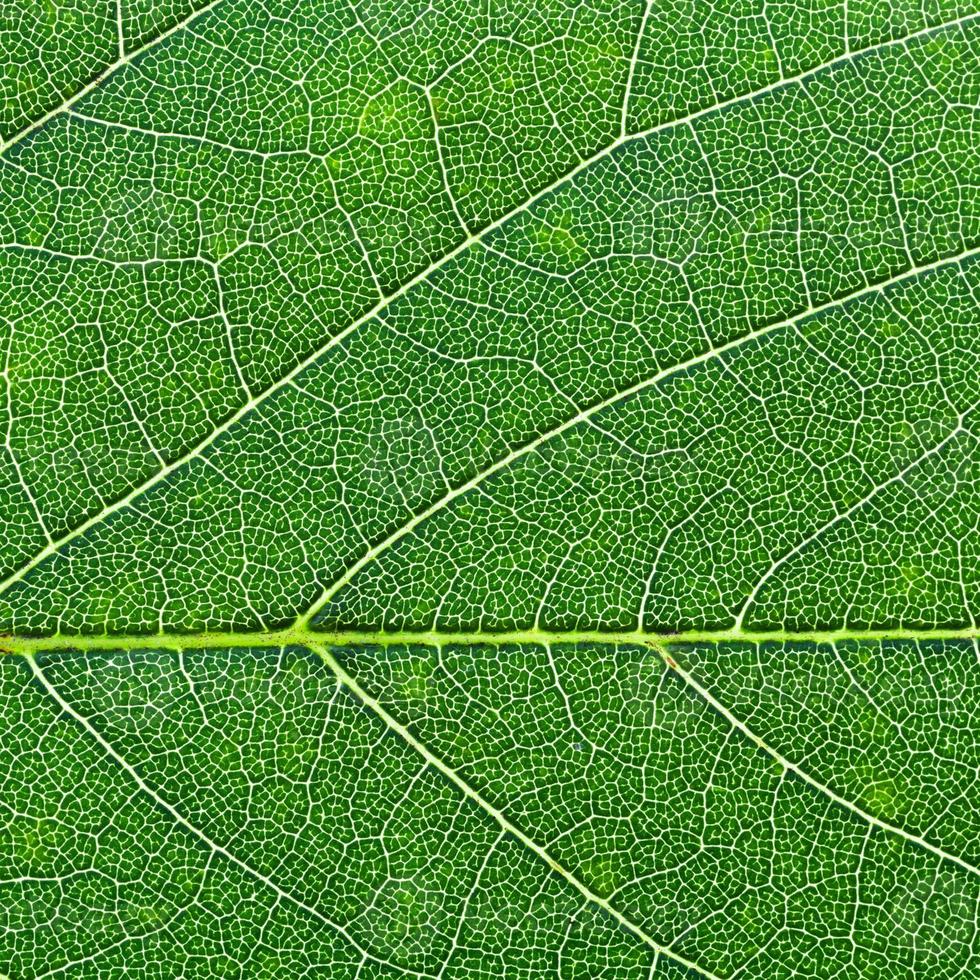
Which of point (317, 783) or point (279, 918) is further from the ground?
point (317, 783)

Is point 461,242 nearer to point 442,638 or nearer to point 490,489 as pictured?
point 490,489

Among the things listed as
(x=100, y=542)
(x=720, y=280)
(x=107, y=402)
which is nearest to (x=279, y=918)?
(x=100, y=542)

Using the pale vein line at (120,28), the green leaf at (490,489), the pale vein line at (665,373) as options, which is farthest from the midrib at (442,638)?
the pale vein line at (120,28)

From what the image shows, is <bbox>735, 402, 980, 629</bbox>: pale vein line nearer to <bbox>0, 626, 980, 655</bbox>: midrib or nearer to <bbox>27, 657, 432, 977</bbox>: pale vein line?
<bbox>0, 626, 980, 655</bbox>: midrib

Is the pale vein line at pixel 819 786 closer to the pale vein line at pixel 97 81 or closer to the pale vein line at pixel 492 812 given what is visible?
the pale vein line at pixel 492 812

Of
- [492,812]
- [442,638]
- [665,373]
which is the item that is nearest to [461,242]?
[665,373]

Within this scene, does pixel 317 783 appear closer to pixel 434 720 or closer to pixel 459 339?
pixel 434 720

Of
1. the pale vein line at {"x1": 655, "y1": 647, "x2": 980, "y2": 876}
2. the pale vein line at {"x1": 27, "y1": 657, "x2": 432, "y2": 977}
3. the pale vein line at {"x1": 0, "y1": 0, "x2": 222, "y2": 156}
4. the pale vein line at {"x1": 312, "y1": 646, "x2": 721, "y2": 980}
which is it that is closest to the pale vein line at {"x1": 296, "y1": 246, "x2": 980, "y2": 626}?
the pale vein line at {"x1": 312, "y1": 646, "x2": 721, "y2": 980}
